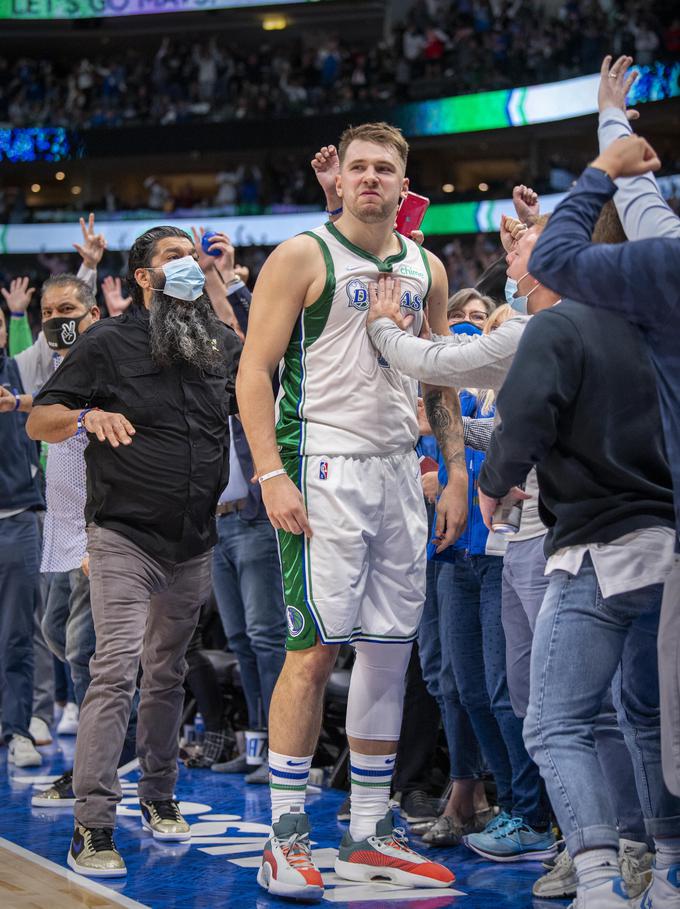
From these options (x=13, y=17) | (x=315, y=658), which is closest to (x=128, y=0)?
(x=13, y=17)

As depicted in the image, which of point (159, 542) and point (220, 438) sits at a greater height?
point (220, 438)

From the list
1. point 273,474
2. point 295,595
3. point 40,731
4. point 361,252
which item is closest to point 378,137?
point 361,252

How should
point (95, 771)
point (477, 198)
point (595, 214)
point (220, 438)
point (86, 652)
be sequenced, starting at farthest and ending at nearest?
point (477, 198) → point (86, 652) → point (220, 438) → point (95, 771) → point (595, 214)

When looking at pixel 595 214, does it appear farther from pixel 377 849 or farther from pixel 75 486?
pixel 75 486

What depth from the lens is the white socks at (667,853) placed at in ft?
8.84

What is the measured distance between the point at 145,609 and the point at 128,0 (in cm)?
2701

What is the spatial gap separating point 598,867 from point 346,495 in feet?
4.18

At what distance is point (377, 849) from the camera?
3.50m

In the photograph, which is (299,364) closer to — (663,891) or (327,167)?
(327,167)

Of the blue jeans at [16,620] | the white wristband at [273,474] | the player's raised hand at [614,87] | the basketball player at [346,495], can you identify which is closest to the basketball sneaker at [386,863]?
the basketball player at [346,495]

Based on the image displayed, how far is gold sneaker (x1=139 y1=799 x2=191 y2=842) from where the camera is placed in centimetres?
402

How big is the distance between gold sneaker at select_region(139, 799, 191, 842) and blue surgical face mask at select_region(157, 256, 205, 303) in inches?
69.1

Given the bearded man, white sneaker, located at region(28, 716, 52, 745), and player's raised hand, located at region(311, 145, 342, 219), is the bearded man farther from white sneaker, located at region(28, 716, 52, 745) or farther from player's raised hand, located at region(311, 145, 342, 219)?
white sneaker, located at region(28, 716, 52, 745)

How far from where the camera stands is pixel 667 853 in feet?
8.89
